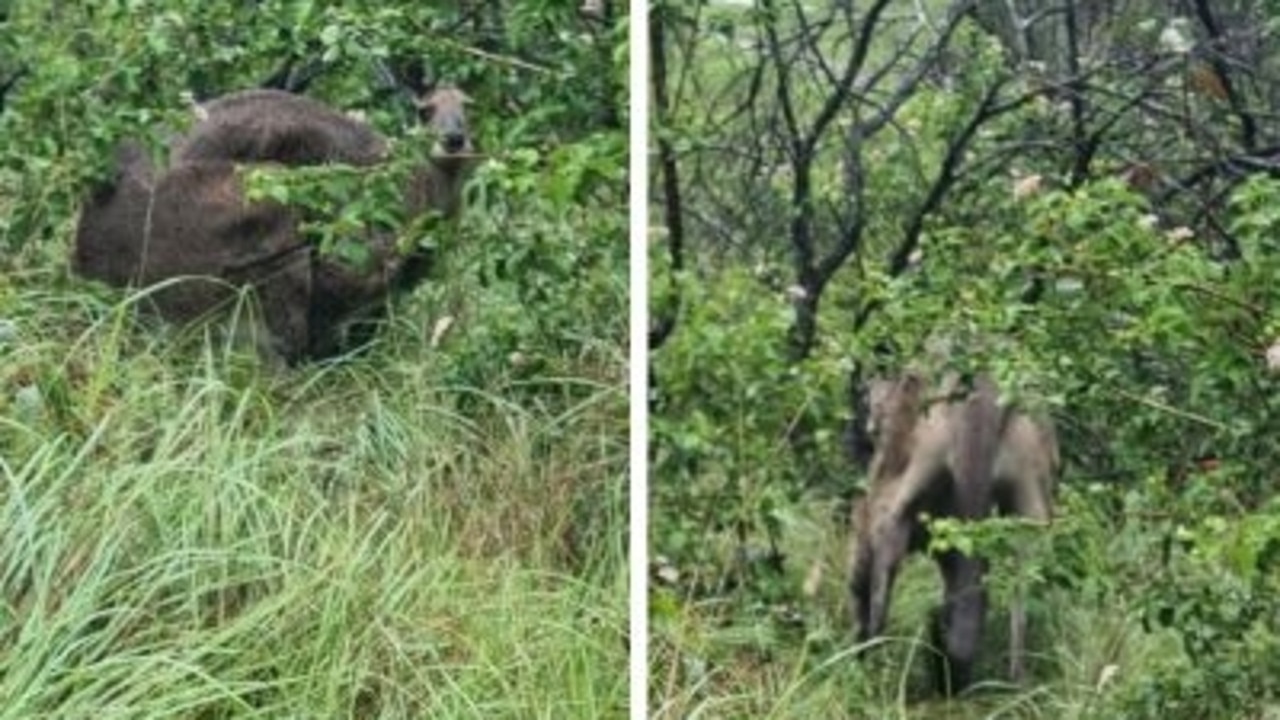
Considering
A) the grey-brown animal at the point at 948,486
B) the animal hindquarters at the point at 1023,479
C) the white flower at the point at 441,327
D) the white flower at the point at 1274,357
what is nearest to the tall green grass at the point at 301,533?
the white flower at the point at 441,327

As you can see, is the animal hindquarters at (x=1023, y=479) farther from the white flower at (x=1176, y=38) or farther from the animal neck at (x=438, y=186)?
the animal neck at (x=438, y=186)

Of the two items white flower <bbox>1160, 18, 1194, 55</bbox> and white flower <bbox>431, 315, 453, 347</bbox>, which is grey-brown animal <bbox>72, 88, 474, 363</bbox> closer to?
white flower <bbox>431, 315, 453, 347</bbox>

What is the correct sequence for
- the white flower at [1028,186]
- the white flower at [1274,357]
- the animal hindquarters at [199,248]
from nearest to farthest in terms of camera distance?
the white flower at [1274,357] < the white flower at [1028,186] < the animal hindquarters at [199,248]

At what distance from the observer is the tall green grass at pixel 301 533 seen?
2773 millimetres

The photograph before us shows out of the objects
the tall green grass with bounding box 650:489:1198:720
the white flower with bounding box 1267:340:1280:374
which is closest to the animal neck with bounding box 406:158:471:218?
the tall green grass with bounding box 650:489:1198:720

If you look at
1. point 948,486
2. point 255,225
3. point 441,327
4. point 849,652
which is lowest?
point 849,652

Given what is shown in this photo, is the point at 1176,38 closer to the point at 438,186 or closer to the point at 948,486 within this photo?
the point at 948,486

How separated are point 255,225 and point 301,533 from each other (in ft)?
1.74

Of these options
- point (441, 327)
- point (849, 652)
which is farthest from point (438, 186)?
point (849, 652)

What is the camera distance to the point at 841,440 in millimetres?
2621

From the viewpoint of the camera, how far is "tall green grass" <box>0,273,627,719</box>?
2.77 metres

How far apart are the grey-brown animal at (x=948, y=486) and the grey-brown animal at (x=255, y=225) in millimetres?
808

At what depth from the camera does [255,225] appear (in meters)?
3.32

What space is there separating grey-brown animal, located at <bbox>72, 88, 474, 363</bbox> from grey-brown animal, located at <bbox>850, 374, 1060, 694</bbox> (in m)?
0.81
